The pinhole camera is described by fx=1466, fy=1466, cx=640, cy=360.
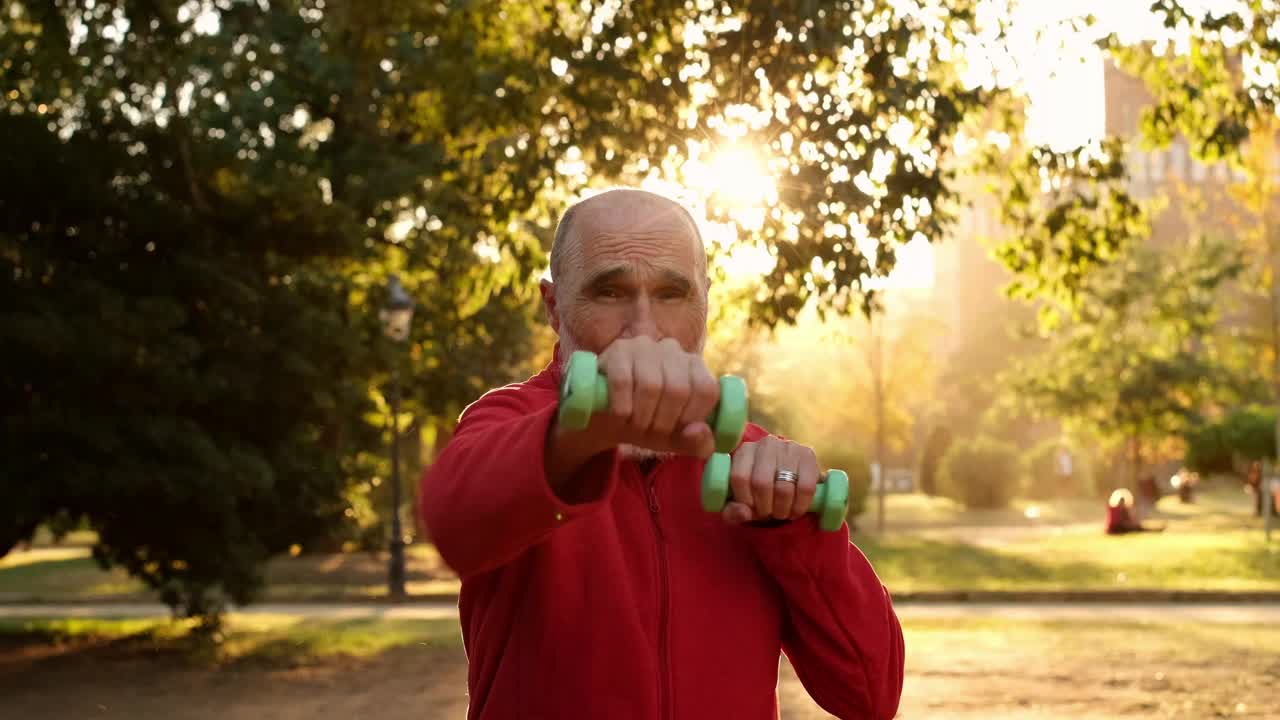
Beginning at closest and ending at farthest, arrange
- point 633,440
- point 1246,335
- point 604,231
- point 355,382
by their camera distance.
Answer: point 633,440 → point 604,231 → point 355,382 → point 1246,335

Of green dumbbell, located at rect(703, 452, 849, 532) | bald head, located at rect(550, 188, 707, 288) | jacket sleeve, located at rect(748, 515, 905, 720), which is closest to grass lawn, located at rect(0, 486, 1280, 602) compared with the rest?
jacket sleeve, located at rect(748, 515, 905, 720)

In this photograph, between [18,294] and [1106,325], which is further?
[1106,325]

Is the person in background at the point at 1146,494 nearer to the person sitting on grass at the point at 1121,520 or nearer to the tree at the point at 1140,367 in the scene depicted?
the tree at the point at 1140,367

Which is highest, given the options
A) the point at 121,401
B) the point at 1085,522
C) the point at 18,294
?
the point at 18,294

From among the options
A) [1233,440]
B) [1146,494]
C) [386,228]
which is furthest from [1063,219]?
[1146,494]

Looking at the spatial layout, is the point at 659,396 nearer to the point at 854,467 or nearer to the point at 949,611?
the point at 949,611

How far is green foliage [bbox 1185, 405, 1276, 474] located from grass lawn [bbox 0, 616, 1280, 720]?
2240cm

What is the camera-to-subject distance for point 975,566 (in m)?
22.9

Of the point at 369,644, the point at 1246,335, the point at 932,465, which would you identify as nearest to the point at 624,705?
the point at 369,644

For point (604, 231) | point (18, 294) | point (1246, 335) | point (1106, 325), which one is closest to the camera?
point (604, 231)

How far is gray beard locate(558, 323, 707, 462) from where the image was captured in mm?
1938

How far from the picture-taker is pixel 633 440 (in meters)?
1.41

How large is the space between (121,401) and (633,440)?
1112 centimetres

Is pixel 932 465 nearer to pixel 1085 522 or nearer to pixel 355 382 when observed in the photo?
pixel 1085 522
